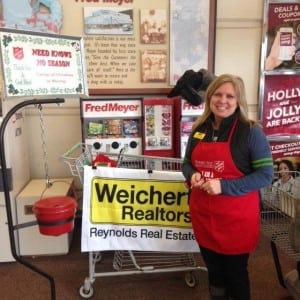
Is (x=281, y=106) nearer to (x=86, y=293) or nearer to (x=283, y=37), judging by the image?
(x=283, y=37)

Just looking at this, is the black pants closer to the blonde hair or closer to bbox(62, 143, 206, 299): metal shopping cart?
bbox(62, 143, 206, 299): metal shopping cart

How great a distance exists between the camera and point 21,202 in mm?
2711

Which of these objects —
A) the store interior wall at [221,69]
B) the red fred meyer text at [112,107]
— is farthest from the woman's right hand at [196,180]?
the store interior wall at [221,69]

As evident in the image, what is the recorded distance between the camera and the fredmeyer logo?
214cm

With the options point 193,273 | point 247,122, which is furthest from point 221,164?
point 193,273

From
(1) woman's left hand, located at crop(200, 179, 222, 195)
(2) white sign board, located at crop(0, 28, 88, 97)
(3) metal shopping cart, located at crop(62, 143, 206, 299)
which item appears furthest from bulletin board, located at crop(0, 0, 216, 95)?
(1) woman's left hand, located at crop(200, 179, 222, 195)

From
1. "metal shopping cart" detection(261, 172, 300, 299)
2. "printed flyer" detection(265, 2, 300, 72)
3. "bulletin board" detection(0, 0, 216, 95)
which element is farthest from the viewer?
"printed flyer" detection(265, 2, 300, 72)

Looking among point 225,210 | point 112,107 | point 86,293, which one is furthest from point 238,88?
point 86,293

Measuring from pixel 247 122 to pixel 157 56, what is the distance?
1.76 metres

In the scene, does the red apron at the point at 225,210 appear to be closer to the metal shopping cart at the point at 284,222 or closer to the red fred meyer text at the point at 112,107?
the metal shopping cart at the point at 284,222

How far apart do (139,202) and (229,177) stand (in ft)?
2.44

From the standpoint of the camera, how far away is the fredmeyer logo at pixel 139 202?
2139mm

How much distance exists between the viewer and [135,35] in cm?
312

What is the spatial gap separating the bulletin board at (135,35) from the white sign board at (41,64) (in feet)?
3.91
